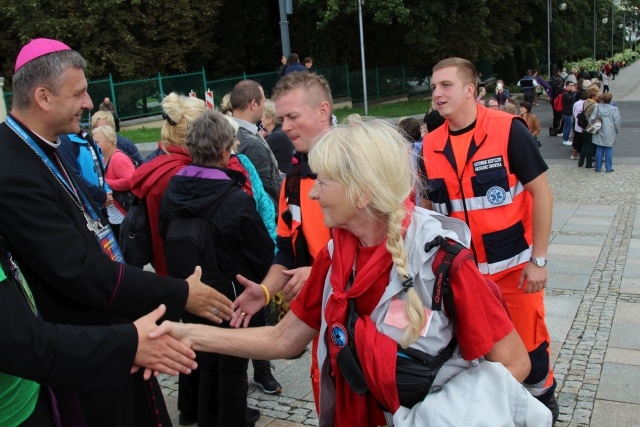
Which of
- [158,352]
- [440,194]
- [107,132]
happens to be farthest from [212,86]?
[158,352]

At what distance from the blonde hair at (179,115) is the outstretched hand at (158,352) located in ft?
6.46

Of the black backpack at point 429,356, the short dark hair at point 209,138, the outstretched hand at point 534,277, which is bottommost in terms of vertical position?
the outstretched hand at point 534,277

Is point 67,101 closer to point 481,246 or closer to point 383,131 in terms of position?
point 383,131

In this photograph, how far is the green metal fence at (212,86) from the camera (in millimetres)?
27234

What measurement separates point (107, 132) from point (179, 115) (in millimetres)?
3057

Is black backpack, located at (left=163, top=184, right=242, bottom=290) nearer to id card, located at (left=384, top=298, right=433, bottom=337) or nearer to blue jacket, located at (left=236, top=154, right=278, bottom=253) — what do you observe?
blue jacket, located at (left=236, top=154, right=278, bottom=253)

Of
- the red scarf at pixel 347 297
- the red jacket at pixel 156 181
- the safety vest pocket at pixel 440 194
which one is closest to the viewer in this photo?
the red scarf at pixel 347 297

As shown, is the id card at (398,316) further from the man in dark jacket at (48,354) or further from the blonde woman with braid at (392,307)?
the man in dark jacket at (48,354)

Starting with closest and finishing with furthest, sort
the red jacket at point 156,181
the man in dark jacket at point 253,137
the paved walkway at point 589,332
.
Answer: the red jacket at point 156,181 < the paved walkway at point 589,332 < the man in dark jacket at point 253,137

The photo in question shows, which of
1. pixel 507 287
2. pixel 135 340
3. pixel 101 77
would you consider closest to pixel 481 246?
pixel 507 287

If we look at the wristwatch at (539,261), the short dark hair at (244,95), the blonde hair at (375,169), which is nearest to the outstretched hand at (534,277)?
the wristwatch at (539,261)

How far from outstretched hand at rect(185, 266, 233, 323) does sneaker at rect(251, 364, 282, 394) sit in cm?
144

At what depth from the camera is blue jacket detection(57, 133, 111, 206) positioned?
601 centimetres

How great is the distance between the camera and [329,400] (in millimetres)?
2414
